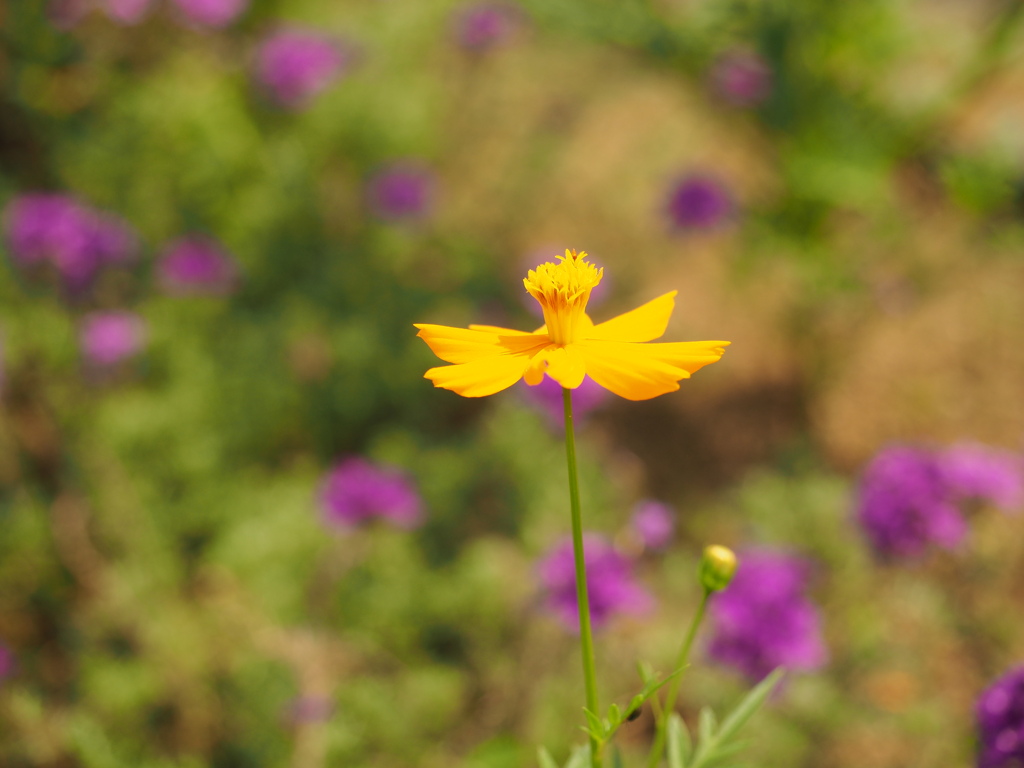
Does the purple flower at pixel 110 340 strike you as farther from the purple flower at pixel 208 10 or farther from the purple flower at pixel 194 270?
the purple flower at pixel 208 10

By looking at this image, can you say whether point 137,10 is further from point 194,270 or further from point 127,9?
point 194,270

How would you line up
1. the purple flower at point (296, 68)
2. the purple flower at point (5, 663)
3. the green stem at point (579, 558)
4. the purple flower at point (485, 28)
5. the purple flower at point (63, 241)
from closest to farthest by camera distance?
1. the green stem at point (579, 558)
2. the purple flower at point (5, 663)
3. the purple flower at point (63, 241)
4. the purple flower at point (296, 68)
5. the purple flower at point (485, 28)

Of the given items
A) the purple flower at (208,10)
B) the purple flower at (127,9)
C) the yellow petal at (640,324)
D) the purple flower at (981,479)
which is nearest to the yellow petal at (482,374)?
the yellow petal at (640,324)

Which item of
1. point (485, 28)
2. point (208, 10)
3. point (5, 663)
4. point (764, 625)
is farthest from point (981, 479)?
point (208, 10)

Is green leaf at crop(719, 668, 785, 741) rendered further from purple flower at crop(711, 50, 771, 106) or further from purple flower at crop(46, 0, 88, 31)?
purple flower at crop(46, 0, 88, 31)

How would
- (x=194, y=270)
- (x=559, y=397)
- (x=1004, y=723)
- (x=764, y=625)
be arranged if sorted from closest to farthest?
(x=1004, y=723), (x=764, y=625), (x=559, y=397), (x=194, y=270)

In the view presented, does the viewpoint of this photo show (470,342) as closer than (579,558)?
No

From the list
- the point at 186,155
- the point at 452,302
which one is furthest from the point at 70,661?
the point at 186,155
